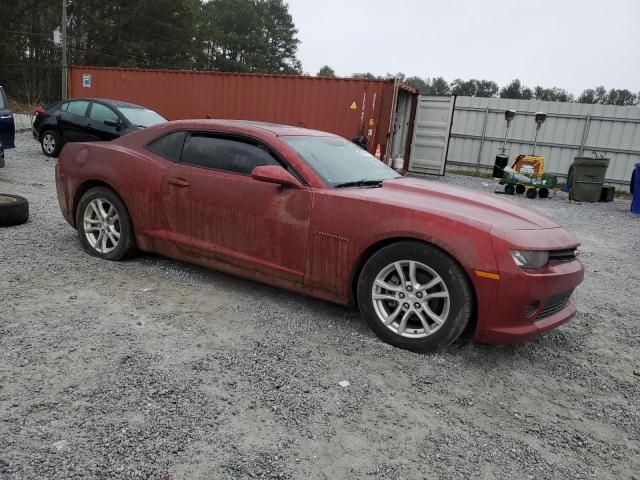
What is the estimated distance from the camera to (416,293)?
317 centimetres

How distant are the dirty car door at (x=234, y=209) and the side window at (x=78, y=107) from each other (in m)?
8.19

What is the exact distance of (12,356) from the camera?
109 inches

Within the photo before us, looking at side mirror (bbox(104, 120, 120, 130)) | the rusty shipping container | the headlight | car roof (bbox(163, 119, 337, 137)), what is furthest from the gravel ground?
the rusty shipping container

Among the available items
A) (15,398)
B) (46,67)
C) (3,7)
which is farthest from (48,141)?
(3,7)

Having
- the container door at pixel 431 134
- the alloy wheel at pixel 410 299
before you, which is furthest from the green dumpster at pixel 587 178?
the alloy wheel at pixel 410 299

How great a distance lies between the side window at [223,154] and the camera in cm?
386

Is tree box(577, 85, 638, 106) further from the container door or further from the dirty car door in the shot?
the dirty car door

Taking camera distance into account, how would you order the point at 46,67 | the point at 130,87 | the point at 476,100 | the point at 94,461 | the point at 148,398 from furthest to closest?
the point at 46,67 → the point at 476,100 → the point at 130,87 → the point at 148,398 → the point at 94,461

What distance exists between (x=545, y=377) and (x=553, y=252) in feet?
2.63

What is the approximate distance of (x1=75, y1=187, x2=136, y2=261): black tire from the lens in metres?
4.46

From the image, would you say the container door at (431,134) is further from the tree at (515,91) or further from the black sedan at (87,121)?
the tree at (515,91)

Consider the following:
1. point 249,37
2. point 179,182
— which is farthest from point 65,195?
point 249,37

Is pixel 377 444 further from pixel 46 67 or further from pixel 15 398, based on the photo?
pixel 46 67

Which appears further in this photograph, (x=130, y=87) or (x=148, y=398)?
(x=130, y=87)
